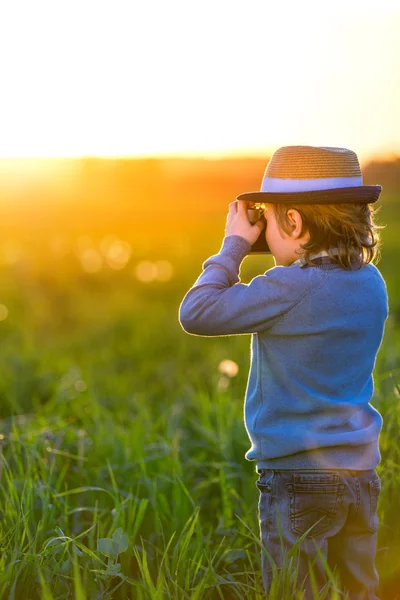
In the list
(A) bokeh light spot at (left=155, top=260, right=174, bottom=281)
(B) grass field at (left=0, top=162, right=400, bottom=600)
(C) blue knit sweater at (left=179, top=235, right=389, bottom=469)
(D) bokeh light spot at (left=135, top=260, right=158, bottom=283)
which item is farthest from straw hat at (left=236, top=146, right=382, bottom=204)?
(A) bokeh light spot at (left=155, top=260, right=174, bottom=281)

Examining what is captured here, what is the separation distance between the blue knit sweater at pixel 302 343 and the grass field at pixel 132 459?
13.9 inches

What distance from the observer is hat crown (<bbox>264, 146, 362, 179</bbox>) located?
213cm

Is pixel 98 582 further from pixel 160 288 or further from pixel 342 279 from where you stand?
pixel 160 288

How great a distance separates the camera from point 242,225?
2.23 metres

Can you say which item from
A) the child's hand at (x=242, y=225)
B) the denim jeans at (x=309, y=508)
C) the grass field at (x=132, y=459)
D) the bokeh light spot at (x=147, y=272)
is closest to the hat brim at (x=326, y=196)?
the child's hand at (x=242, y=225)

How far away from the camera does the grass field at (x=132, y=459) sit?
2.25 m

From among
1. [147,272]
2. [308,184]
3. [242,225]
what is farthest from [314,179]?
[147,272]

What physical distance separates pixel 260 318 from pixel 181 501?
3.58ft

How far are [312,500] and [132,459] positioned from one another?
1398 millimetres

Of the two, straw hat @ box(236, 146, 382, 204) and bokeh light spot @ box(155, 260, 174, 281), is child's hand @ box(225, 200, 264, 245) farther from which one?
→ bokeh light spot @ box(155, 260, 174, 281)

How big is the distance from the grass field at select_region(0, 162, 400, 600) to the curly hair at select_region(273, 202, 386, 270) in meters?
0.75

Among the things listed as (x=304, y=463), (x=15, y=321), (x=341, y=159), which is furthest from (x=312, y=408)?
(x=15, y=321)

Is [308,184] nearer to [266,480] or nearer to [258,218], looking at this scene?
[258,218]

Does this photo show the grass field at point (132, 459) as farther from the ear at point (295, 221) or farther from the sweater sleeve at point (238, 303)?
the ear at point (295, 221)
